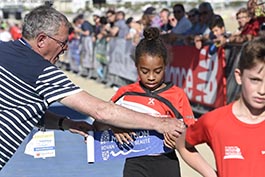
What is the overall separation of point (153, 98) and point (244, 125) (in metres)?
1.71

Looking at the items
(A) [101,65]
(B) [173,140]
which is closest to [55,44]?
(B) [173,140]

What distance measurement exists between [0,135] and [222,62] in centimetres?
775

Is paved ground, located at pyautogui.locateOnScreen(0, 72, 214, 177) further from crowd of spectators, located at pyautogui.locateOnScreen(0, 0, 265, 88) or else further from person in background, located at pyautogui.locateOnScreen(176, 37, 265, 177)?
person in background, located at pyautogui.locateOnScreen(176, 37, 265, 177)

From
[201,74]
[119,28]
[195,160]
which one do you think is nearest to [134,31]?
[119,28]

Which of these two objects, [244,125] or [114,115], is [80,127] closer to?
[114,115]

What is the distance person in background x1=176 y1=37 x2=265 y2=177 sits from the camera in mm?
2992

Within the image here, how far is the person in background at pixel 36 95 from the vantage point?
405 centimetres

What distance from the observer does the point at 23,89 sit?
4102mm

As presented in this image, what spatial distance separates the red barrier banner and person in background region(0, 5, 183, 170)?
23.0 ft

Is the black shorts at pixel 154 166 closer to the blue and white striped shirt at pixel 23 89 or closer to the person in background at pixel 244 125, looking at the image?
the blue and white striped shirt at pixel 23 89

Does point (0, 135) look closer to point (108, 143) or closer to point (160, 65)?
point (108, 143)

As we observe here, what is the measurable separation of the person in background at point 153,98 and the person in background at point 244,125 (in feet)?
4.83

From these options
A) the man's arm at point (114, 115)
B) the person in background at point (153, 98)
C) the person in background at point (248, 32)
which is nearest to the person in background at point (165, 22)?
the person in background at point (248, 32)

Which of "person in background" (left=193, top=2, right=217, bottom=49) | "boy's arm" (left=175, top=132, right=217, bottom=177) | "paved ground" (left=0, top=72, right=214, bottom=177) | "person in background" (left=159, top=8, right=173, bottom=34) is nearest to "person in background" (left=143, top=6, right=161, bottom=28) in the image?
"person in background" (left=159, top=8, right=173, bottom=34)
